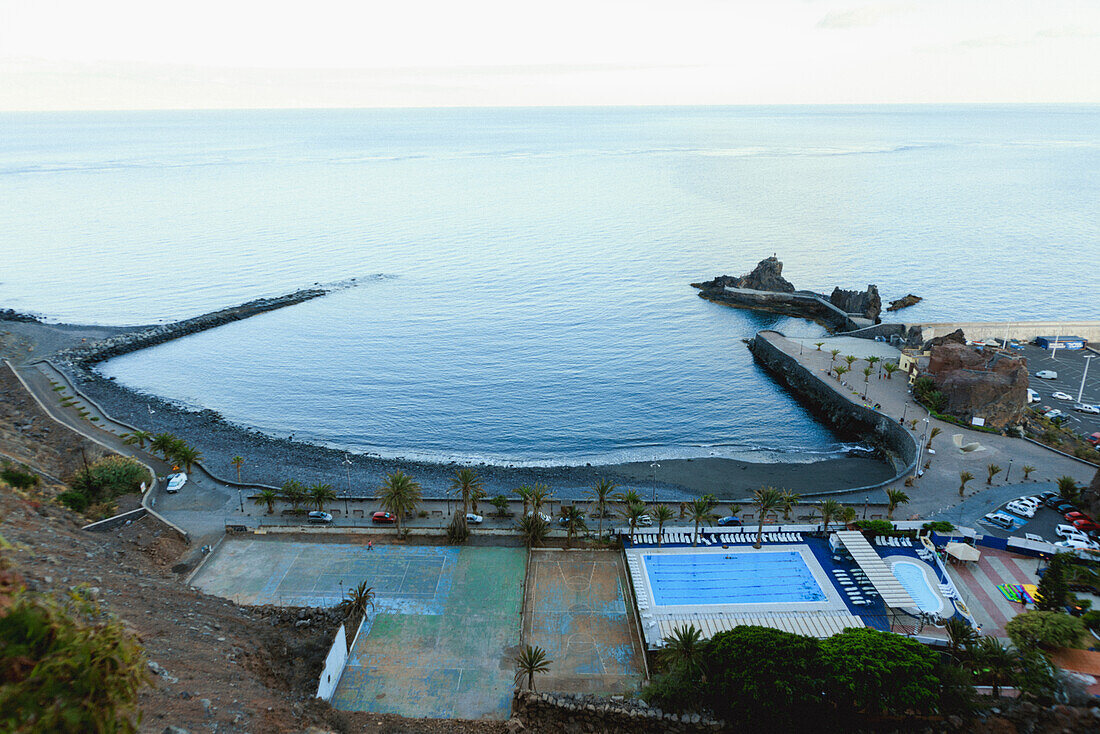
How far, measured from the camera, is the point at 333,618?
1484 inches

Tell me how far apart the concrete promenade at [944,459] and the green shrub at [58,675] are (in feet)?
168

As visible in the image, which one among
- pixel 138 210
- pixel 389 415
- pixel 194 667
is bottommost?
pixel 389 415

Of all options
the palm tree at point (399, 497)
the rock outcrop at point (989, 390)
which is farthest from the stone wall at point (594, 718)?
the rock outcrop at point (989, 390)

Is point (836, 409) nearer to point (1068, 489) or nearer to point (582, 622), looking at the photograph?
point (1068, 489)

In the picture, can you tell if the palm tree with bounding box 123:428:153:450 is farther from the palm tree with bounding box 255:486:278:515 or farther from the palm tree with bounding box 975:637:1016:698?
the palm tree with bounding box 975:637:1016:698

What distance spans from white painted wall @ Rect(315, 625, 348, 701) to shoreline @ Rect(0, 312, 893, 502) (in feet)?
78.9

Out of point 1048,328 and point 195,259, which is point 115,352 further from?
point 1048,328

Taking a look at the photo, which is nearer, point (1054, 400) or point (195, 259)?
point (1054, 400)

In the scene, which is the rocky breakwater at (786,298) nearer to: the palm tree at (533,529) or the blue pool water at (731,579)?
the blue pool water at (731,579)

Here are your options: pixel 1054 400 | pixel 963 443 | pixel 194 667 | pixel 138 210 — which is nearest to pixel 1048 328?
pixel 1054 400

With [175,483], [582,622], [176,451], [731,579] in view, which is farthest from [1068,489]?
[176,451]

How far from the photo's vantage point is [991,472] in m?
53.7

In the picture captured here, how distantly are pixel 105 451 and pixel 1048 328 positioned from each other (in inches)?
4462

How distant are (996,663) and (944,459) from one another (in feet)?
101
